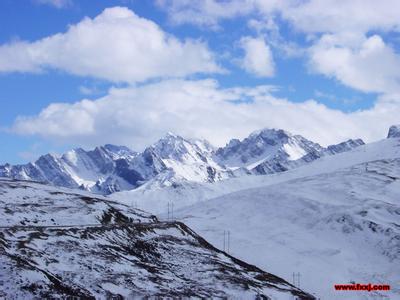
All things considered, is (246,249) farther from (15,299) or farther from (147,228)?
(15,299)

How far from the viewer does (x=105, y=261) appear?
86.0 meters

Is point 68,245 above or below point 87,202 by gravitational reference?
below

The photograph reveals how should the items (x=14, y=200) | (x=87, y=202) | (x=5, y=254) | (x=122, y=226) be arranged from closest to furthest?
(x=5, y=254), (x=122, y=226), (x=14, y=200), (x=87, y=202)

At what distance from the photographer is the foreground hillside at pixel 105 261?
233 ft

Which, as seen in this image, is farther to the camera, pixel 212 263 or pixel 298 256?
pixel 298 256

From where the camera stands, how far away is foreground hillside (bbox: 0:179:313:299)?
71125mm

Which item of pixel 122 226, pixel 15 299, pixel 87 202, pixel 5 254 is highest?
pixel 87 202

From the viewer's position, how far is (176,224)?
131375 millimetres

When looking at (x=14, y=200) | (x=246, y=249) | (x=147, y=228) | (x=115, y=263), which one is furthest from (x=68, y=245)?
(x=246, y=249)

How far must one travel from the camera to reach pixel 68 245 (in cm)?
8881

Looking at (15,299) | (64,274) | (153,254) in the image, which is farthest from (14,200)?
(15,299)

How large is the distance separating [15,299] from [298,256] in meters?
105

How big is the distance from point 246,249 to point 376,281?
110 feet

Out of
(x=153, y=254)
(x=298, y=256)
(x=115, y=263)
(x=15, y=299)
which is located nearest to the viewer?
(x=15, y=299)
